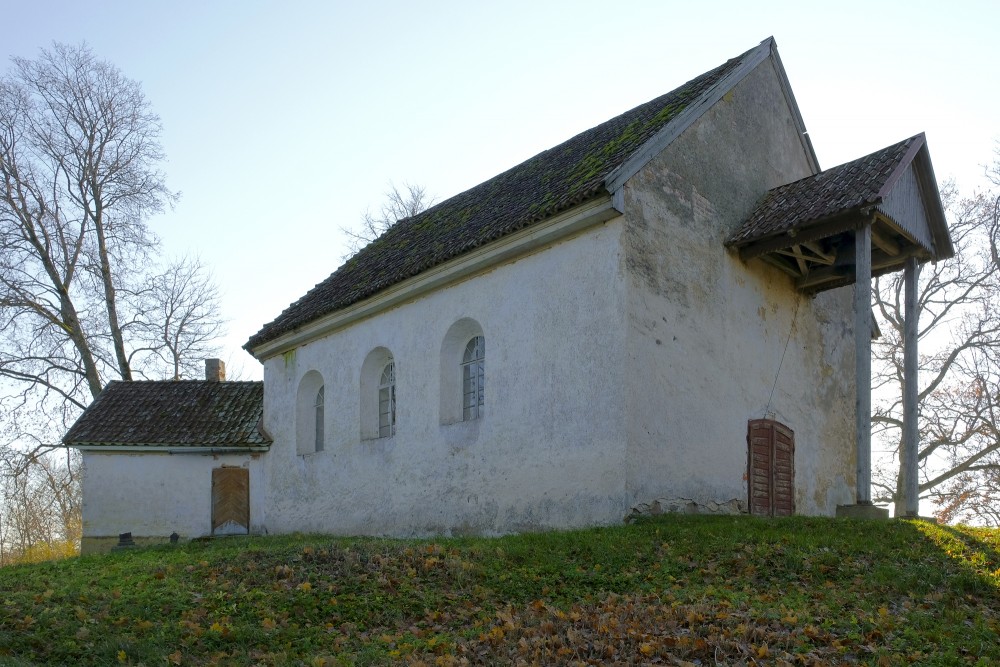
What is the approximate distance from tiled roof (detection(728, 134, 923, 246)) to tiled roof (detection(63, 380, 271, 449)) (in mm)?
12942

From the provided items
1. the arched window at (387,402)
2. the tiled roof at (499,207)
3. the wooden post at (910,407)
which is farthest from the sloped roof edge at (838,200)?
the arched window at (387,402)

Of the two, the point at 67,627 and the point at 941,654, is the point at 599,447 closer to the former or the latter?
the point at 941,654

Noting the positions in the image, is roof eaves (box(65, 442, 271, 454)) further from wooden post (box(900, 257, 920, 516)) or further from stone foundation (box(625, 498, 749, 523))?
wooden post (box(900, 257, 920, 516))

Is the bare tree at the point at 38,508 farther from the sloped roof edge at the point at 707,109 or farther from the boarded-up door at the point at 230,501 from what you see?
the sloped roof edge at the point at 707,109

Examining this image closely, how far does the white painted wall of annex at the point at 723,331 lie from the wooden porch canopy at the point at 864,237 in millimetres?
649

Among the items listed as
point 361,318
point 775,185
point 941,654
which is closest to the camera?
point 941,654

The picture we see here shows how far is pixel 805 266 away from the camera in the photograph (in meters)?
16.8

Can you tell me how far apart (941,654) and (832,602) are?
1.64 metres

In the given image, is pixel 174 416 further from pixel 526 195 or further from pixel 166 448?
pixel 526 195

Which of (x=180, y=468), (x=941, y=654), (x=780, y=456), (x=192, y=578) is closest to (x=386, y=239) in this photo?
(x=180, y=468)

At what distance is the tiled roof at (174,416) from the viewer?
Result: 74.8ft

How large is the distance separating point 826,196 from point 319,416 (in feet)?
41.1

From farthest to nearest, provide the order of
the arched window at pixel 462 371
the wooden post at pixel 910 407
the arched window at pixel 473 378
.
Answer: the arched window at pixel 462 371
the arched window at pixel 473 378
the wooden post at pixel 910 407

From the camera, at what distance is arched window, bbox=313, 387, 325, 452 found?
21859 millimetres
